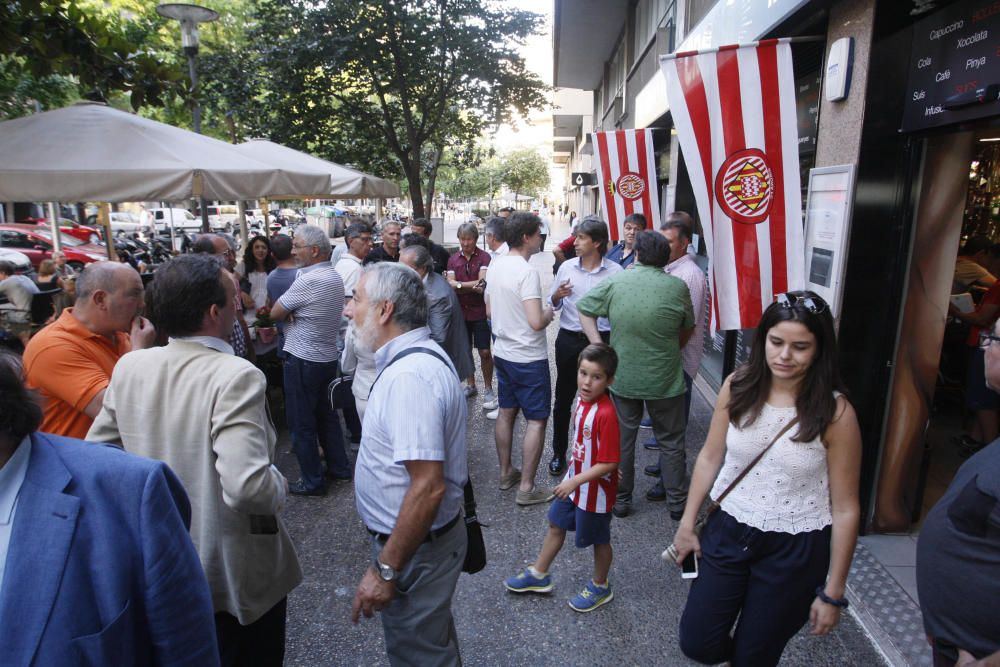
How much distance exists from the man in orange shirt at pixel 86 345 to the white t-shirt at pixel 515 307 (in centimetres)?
224

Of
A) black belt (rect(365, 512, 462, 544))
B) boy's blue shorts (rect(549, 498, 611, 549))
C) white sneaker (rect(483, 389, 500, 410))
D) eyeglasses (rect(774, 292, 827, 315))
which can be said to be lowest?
white sneaker (rect(483, 389, 500, 410))

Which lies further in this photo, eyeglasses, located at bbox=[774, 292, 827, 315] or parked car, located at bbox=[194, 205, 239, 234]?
parked car, located at bbox=[194, 205, 239, 234]

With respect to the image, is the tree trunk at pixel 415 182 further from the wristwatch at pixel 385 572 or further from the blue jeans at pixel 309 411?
the wristwatch at pixel 385 572

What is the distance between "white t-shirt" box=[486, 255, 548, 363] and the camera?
4.25m

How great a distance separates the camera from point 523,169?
175 ft

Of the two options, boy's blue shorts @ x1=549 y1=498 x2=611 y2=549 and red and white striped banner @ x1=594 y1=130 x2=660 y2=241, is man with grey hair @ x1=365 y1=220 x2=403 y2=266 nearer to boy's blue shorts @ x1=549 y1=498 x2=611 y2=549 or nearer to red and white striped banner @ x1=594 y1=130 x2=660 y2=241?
red and white striped banner @ x1=594 y1=130 x2=660 y2=241

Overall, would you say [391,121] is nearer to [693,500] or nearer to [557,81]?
[557,81]

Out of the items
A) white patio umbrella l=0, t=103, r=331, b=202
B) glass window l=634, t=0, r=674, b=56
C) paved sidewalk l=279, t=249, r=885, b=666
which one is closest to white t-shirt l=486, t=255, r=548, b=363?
paved sidewalk l=279, t=249, r=885, b=666

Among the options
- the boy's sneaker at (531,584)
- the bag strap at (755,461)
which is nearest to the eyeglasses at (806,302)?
the bag strap at (755,461)

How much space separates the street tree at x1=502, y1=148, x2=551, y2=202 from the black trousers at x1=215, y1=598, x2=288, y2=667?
49207 mm

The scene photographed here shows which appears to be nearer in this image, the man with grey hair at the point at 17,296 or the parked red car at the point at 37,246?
the man with grey hair at the point at 17,296

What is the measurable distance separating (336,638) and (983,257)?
6.50m

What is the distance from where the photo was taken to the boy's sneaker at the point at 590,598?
322 centimetres

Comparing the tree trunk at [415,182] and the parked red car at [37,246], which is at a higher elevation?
the tree trunk at [415,182]
